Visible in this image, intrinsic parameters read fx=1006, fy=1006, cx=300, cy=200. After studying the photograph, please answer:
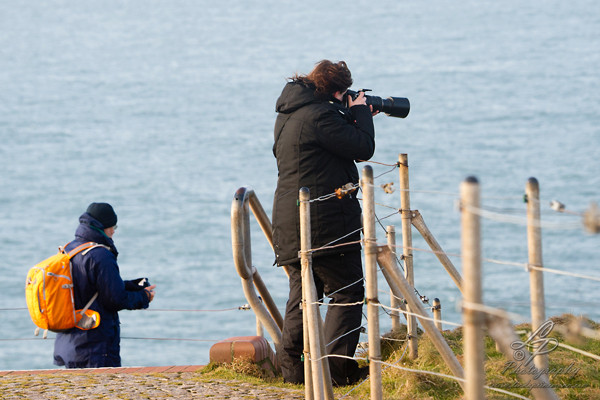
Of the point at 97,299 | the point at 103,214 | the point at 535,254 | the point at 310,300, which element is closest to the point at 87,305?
the point at 97,299

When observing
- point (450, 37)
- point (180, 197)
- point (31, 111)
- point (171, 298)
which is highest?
point (450, 37)

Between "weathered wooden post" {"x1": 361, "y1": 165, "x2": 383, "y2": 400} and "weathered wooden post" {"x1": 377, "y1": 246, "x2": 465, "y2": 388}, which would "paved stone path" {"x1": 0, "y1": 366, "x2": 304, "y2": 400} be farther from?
"weathered wooden post" {"x1": 377, "y1": 246, "x2": 465, "y2": 388}

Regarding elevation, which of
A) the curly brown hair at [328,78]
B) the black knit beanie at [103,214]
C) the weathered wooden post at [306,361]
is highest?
the curly brown hair at [328,78]

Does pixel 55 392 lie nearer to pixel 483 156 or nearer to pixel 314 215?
pixel 314 215

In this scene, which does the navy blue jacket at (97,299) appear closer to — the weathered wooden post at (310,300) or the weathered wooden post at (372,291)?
the weathered wooden post at (310,300)

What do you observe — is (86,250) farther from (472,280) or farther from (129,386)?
(472,280)

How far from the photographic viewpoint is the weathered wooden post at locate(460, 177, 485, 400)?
2.56 meters

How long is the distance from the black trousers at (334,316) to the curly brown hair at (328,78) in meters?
0.84

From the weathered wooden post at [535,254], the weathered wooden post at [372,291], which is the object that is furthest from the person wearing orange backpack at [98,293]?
the weathered wooden post at [535,254]

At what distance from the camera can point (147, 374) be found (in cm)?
572

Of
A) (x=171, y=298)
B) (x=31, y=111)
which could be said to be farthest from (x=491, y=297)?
(x=31, y=111)

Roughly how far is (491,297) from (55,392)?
29514 mm

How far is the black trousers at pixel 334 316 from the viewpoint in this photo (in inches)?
202

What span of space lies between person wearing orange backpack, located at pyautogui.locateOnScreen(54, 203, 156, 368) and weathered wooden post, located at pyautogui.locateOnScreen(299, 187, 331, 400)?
1.30m
